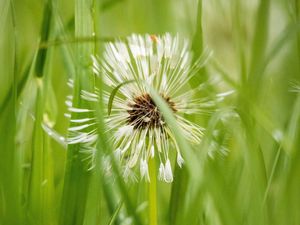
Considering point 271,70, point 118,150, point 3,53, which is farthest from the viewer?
point 3,53

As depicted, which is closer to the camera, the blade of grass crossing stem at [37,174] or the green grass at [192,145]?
the green grass at [192,145]

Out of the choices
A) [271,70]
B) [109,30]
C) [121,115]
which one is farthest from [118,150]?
[109,30]

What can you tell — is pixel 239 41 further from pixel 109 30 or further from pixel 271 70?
pixel 109 30

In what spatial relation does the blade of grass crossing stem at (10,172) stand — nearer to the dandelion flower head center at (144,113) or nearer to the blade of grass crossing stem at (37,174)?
the blade of grass crossing stem at (37,174)

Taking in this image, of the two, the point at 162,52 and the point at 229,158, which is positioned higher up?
the point at 162,52

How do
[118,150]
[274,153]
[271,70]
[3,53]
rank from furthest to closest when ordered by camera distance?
[3,53] < [271,70] < [274,153] < [118,150]

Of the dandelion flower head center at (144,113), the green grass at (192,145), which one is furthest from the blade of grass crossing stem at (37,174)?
the dandelion flower head center at (144,113)

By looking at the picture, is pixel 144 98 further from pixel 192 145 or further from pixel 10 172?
pixel 10 172
